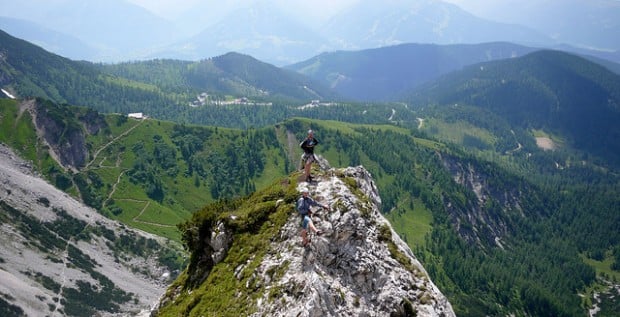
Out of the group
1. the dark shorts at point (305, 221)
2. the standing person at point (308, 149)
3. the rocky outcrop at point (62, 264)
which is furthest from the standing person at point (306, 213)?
the rocky outcrop at point (62, 264)

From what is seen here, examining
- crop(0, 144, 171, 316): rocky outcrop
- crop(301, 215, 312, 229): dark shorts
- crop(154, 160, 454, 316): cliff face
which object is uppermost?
crop(301, 215, 312, 229): dark shorts

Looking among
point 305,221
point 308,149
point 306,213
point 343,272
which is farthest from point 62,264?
point 343,272

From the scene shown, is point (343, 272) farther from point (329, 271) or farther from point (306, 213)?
point (306, 213)

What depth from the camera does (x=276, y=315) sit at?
3803 cm

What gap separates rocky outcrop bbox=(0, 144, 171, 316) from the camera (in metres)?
139

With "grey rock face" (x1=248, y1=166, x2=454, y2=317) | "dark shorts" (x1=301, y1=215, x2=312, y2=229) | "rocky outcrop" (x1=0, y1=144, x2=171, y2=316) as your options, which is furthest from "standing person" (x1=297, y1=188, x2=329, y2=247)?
"rocky outcrop" (x1=0, y1=144, x2=171, y2=316)

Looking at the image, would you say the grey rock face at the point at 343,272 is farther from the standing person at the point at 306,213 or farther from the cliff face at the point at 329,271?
the standing person at the point at 306,213

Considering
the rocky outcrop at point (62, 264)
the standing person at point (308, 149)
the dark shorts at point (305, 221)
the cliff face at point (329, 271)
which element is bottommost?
the rocky outcrop at point (62, 264)

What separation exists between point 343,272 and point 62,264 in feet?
517

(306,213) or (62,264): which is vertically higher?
(306,213)

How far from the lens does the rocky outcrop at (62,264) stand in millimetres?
139125

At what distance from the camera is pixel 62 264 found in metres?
164

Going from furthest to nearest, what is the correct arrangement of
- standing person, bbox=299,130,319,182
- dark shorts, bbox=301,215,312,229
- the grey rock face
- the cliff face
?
standing person, bbox=299,130,319,182, dark shorts, bbox=301,215,312,229, the cliff face, the grey rock face

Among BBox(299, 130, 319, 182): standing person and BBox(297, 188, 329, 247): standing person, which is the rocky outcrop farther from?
BBox(297, 188, 329, 247): standing person
